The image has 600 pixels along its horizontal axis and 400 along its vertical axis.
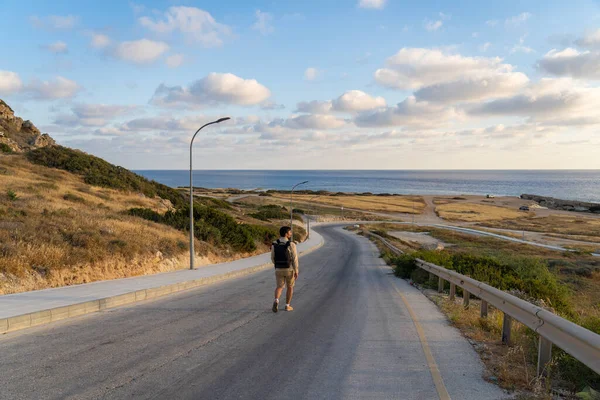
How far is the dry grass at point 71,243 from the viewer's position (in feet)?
40.8

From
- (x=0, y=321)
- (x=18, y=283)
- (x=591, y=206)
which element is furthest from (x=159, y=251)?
(x=591, y=206)

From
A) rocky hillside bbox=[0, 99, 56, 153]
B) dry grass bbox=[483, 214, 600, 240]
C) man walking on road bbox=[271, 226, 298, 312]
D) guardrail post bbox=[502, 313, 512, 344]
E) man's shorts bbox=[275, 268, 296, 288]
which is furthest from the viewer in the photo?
dry grass bbox=[483, 214, 600, 240]

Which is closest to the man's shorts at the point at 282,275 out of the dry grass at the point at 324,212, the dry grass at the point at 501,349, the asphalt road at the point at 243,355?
the asphalt road at the point at 243,355

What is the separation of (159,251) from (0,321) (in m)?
9.97

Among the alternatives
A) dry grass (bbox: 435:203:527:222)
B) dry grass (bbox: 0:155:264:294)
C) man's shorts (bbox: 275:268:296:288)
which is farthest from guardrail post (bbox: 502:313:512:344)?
dry grass (bbox: 435:203:527:222)

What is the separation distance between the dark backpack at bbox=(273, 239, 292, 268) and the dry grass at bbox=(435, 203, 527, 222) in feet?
312

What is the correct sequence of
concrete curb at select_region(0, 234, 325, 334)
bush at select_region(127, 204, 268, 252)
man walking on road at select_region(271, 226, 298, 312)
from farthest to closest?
1. bush at select_region(127, 204, 268, 252)
2. man walking on road at select_region(271, 226, 298, 312)
3. concrete curb at select_region(0, 234, 325, 334)

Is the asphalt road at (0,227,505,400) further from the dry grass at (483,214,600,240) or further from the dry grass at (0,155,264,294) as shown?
the dry grass at (483,214,600,240)

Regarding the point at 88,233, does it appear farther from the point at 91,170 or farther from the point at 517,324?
the point at 91,170

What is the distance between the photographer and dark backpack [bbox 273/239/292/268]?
32.7 ft

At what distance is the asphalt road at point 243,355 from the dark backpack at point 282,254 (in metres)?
1.16

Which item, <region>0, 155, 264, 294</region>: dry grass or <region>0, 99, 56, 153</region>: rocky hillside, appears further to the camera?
<region>0, 99, 56, 153</region>: rocky hillside

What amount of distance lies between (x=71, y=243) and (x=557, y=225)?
91646 millimetres

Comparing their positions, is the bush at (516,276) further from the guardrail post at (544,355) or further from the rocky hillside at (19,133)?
the rocky hillside at (19,133)
